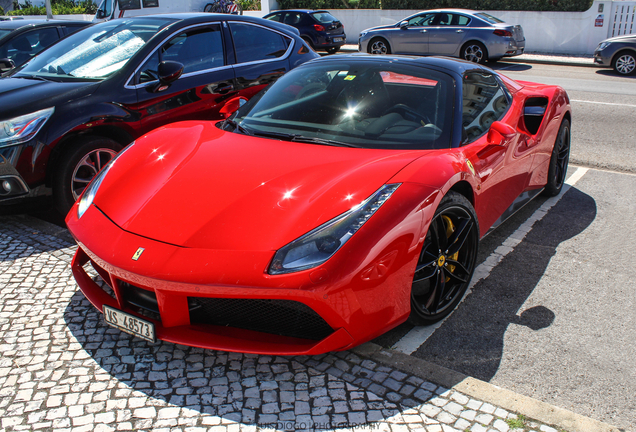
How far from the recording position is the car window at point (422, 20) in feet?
53.6

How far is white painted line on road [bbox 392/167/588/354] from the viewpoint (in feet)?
9.78

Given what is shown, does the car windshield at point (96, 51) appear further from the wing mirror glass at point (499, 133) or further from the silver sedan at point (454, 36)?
the silver sedan at point (454, 36)

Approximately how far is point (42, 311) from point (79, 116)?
1.80m

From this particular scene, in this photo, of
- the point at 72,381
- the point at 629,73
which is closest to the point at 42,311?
the point at 72,381

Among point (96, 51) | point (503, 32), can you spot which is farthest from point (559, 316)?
point (503, 32)

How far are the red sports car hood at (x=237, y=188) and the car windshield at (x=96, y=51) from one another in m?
1.90

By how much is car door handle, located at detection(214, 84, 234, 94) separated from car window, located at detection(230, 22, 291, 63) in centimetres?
35

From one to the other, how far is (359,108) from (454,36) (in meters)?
13.5

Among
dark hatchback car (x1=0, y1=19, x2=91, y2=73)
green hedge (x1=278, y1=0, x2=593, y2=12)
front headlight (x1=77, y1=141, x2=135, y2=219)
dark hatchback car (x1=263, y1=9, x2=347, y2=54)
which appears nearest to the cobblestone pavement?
front headlight (x1=77, y1=141, x2=135, y2=219)

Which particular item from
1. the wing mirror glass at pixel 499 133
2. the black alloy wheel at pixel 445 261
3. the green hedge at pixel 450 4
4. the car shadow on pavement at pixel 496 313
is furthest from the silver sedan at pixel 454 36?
the black alloy wheel at pixel 445 261

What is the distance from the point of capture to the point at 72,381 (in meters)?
2.60

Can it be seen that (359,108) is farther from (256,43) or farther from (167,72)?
(256,43)

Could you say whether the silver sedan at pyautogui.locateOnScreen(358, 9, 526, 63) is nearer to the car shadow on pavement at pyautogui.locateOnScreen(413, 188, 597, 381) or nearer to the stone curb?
the car shadow on pavement at pyautogui.locateOnScreen(413, 188, 597, 381)

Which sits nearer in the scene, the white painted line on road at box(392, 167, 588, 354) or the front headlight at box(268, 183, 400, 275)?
the front headlight at box(268, 183, 400, 275)
